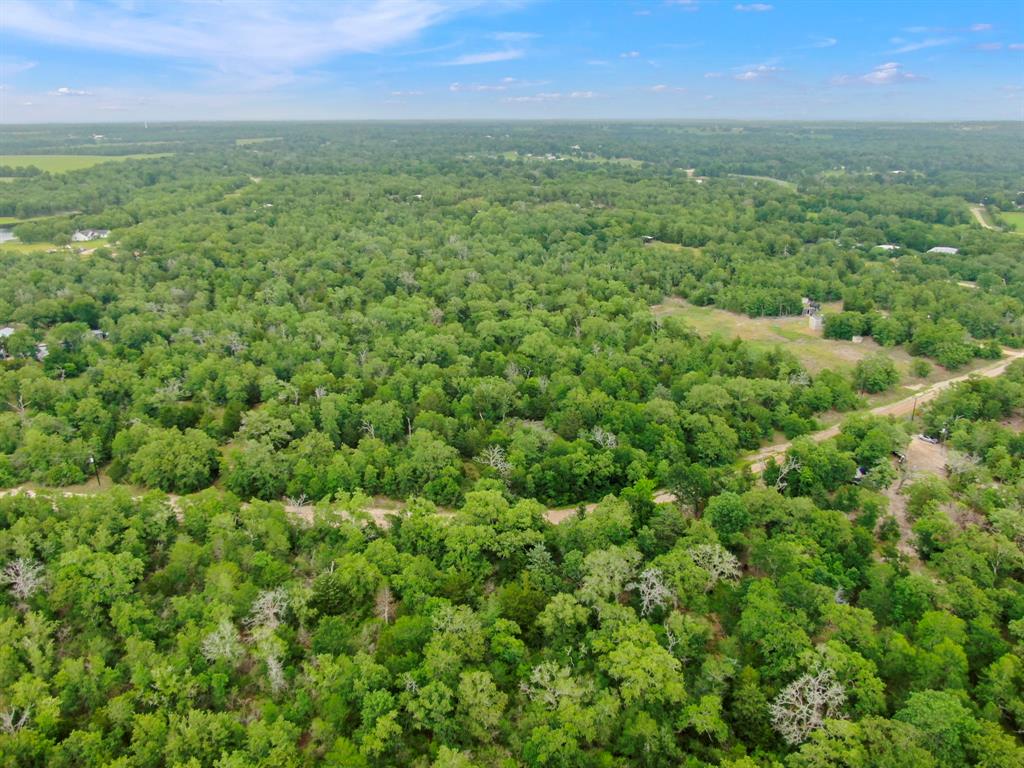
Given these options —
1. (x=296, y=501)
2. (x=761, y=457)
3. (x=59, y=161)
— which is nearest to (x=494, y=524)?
(x=296, y=501)

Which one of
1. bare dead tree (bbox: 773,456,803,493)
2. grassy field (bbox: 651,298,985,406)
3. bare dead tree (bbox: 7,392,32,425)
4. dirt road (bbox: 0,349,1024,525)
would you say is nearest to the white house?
bare dead tree (bbox: 7,392,32,425)

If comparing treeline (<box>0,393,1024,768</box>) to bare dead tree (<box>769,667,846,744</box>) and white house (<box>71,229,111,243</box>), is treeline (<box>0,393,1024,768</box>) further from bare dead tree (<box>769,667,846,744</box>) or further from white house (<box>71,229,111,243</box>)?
white house (<box>71,229,111,243</box>)

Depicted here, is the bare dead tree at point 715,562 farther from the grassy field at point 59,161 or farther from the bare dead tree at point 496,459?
the grassy field at point 59,161

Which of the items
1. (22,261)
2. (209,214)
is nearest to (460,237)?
(209,214)

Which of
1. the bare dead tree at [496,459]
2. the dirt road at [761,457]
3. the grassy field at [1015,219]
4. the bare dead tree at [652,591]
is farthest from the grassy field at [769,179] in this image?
the bare dead tree at [652,591]

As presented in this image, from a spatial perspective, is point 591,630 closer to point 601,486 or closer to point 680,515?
point 680,515
